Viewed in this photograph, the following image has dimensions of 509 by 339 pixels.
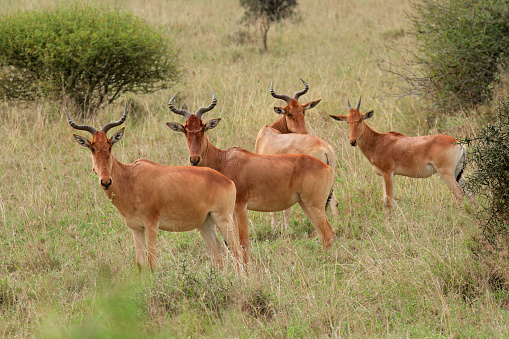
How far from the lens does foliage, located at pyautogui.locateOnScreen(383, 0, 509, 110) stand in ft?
39.9

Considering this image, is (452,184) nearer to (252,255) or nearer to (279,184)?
(279,184)

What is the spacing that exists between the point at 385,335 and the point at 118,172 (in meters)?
3.35

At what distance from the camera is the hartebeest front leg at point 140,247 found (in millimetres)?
6695

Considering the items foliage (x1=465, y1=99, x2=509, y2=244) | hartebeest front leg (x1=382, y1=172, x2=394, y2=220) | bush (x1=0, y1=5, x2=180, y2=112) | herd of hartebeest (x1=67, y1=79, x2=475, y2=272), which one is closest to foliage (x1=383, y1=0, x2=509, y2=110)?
herd of hartebeest (x1=67, y1=79, x2=475, y2=272)

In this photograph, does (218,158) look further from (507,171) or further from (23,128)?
(23,128)

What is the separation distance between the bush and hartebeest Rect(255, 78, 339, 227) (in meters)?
5.07

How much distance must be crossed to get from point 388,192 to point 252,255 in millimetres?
2708

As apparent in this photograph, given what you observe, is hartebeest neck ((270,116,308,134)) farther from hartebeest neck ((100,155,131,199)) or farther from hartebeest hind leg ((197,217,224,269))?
hartebeest neck ((100,155,131,199))

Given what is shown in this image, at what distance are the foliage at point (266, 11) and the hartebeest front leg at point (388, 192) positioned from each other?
45.6 feet

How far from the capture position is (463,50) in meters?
12.3

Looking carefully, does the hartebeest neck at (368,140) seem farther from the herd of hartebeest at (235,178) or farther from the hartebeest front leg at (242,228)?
the hartebeest front leg at (242,228)

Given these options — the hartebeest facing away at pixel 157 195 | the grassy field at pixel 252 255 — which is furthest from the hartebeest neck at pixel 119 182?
the grassy field at pixel 252 255

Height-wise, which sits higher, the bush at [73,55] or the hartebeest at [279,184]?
the bush at [73,55]

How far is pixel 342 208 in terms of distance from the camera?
925 cm
